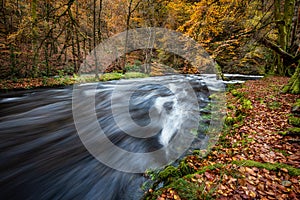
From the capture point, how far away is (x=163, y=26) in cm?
2194

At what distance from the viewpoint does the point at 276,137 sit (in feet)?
11.5

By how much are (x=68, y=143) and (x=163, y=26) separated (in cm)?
2053

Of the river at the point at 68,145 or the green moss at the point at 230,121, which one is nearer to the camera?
the river at the point at 68,145

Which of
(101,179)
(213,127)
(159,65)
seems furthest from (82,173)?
(159,65)

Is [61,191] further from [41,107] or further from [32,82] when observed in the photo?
[32,82]

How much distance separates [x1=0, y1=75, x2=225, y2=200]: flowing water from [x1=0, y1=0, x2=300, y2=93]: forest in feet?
10.2

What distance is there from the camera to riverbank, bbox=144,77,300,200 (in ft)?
7.60

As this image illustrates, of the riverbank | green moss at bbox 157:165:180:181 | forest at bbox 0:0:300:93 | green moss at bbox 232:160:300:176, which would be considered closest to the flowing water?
green moss at bbox 157:165:180:181

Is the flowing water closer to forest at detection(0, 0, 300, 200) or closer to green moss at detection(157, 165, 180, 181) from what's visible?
forest at detection(0, 0, 300, 200)

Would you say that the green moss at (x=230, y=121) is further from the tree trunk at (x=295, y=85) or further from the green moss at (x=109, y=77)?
the green moss at (x=109, y=77)

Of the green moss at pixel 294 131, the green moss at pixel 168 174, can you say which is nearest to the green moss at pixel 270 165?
the green moss at pixel 168 174

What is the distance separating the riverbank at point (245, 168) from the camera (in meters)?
2.32

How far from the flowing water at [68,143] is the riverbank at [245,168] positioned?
64 cm

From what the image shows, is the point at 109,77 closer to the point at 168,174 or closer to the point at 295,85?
the point at 295,85
